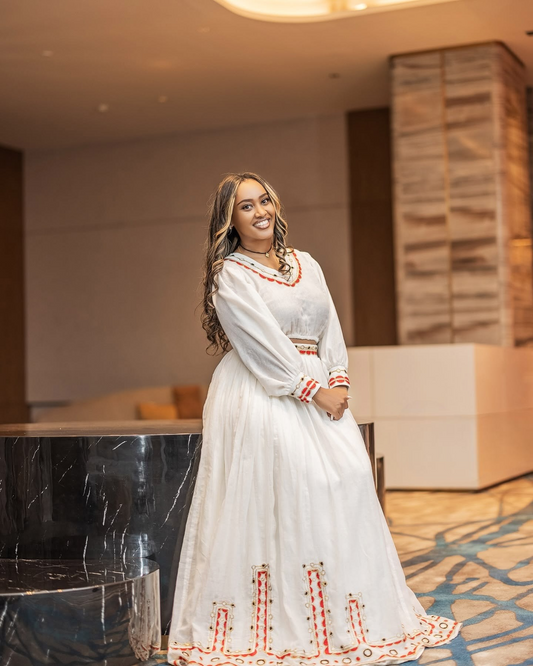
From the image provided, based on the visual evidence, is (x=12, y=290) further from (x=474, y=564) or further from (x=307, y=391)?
Result: (x=307, y=391)

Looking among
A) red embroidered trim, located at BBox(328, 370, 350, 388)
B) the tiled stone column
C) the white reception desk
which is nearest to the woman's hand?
red embroidered trim, located at BBox(328, 370, 350, 388)

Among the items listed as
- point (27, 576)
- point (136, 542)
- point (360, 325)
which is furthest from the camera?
point (360, 325)

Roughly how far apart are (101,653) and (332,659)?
→ 2.35ft

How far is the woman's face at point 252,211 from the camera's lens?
3135 mm

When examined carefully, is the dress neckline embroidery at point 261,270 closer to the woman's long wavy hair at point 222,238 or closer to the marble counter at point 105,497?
the woman's long wavy hair at point 222,238

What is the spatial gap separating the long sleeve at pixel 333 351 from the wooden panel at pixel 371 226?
642 cm

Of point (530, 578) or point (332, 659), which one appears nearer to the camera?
point (332, 659)

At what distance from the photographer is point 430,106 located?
7812mm

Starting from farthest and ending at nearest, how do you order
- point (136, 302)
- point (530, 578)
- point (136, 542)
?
1. point (136, 302)
2. point (530, 578)
3. point (136, 542)

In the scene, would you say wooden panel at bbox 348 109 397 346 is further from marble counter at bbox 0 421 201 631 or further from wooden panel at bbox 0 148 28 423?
marble counter at bbox 0 421 201 631

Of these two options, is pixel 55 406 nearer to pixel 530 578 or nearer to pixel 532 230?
pixel 532 230

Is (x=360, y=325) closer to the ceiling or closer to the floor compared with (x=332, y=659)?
closer to the ceiling

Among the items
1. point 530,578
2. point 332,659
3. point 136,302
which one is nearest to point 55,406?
point 136,302

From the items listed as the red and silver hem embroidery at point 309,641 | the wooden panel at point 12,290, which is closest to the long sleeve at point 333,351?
the red and silver hem embroidery at point 309,641
